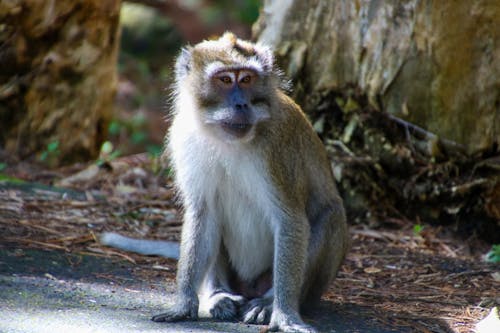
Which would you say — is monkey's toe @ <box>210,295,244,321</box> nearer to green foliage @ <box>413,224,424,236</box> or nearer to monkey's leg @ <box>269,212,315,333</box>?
monkey's leg @ <box>269,212,315,333</box>

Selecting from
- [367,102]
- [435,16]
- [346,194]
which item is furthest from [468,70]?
[346,194]

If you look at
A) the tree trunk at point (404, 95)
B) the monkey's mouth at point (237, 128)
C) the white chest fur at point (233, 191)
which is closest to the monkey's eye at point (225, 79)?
the monkey's mouth at point (237, 128)

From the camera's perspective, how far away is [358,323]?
633cm

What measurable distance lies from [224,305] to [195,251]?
509mm

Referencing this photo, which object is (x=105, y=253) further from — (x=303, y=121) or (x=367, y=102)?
(x=367, y=102)

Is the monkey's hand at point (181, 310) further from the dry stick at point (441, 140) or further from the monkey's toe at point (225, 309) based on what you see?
the dry stick at point (441, 140)

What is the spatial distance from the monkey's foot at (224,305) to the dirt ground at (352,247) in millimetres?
908

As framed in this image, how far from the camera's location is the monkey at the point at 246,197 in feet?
20.5

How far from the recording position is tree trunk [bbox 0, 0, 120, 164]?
10797mm

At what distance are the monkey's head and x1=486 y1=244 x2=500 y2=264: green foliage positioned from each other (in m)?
3.38

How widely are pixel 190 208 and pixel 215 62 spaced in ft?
4.09

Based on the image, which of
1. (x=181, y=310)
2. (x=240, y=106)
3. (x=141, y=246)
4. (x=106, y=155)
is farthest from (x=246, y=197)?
(x=106, y=155)

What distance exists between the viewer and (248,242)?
6629mm

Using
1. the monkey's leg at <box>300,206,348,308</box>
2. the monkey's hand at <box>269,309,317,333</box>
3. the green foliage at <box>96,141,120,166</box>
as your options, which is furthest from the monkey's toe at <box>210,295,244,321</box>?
the green foliage at <box>96,141,120,166</box>
